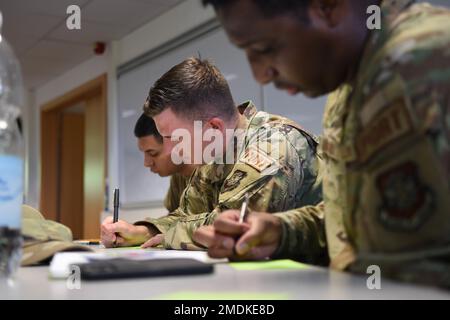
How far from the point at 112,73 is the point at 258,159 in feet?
10.3

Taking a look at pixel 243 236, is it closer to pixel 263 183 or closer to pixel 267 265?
pixel 267 265

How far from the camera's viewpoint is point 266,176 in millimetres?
1208

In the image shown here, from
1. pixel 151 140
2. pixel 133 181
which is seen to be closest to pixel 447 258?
pixel 151 140

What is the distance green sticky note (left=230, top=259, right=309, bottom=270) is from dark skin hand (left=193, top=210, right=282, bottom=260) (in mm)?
25

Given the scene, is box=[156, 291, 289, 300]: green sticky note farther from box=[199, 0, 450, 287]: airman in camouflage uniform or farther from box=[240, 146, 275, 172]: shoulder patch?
box=[240, 146, 275, 172]: shoulder patch

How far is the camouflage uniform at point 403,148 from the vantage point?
56cm

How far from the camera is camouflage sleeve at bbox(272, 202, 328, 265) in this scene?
2.98 ft

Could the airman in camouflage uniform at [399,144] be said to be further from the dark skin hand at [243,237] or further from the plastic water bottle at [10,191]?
the plastic water bottle at [10,191]

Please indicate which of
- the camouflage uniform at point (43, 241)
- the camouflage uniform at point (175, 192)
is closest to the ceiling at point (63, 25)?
the camouflage uniform at point (175, 192)

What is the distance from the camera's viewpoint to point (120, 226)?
1.51 metres

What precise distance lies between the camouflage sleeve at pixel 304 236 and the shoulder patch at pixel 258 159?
0.26 m

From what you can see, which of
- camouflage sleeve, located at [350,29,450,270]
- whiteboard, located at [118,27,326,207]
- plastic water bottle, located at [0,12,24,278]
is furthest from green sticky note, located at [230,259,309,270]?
whiteboard, located at [118,27,326,207]
